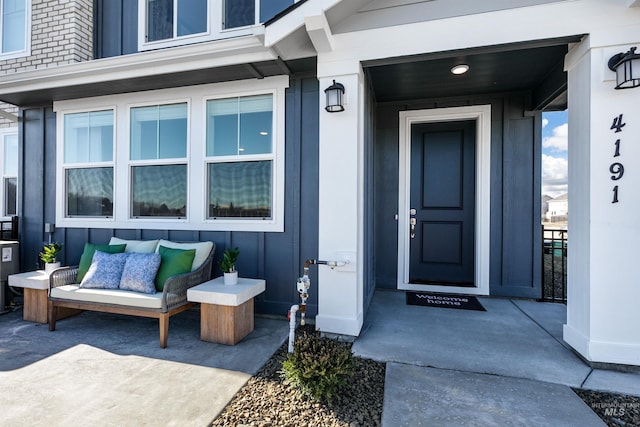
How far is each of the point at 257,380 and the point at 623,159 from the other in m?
3.06

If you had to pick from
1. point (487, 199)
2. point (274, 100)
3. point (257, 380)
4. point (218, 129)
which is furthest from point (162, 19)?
point (487, 199)

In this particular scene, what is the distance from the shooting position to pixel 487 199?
389 cm

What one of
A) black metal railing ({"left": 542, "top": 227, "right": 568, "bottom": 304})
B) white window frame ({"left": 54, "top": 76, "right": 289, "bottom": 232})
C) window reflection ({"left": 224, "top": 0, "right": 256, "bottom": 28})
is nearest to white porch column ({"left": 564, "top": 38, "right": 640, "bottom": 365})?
black metal railing ({"left": 542, "top": 227, "right": 568, "bottom": 304})

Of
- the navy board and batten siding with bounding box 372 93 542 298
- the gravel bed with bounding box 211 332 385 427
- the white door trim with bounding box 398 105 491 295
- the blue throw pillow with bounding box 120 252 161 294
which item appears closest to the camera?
the gravel bed with bounding box 211 332 385 427

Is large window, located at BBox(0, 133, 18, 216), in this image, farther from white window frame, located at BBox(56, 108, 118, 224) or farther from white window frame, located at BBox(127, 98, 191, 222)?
white window frame, located at BBox(127, 98, 191, 222)

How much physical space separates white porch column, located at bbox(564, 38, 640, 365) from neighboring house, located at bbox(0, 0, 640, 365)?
0.01 m

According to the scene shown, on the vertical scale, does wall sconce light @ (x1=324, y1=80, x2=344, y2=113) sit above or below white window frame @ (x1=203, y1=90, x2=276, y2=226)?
above

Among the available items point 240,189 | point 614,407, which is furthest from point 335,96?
point 614,407

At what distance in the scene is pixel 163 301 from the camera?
2639mm

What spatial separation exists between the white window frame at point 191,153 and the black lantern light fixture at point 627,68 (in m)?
2.72

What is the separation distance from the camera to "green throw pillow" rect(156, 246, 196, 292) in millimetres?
2979

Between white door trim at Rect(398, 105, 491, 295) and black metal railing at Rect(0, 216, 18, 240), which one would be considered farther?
black metal railing at Rect(0, 216, 18, 240)

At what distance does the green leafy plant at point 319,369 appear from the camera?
1840 mm

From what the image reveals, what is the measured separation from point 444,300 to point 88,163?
4928 mm
